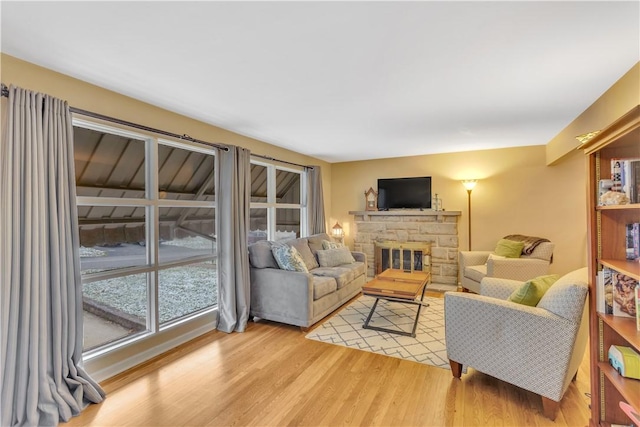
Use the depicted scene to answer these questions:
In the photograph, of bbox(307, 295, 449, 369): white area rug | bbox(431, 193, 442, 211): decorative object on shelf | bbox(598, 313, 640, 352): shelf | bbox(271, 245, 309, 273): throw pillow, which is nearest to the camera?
bbox(598, 313, 640, 352): shelf

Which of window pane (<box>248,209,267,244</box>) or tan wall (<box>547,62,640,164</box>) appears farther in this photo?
window pane (<box>248,209,267,244</box>)

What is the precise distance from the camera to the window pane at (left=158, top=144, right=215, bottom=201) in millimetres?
3109

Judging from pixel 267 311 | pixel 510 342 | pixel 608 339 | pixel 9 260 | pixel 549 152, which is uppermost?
pixel 549 152

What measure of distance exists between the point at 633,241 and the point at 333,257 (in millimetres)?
3390

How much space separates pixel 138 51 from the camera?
6.21 ft

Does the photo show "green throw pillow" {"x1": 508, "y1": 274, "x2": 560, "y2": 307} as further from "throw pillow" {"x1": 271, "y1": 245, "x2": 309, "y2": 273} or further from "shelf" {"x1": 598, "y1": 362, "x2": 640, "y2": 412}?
"throw pillow" {"x1": 271, "y1": 245, "x2": 309, "y2": 273}

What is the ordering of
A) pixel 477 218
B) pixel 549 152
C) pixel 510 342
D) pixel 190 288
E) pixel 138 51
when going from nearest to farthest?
pixel 138 51 → pixel 510 342 → pixel 190 288 → pixel 549 152 → pixel 477 218

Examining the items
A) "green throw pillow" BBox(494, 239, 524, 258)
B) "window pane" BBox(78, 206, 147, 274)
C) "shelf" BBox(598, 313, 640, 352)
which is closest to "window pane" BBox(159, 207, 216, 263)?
"window pane" BBox(78, 206, 147, 274)

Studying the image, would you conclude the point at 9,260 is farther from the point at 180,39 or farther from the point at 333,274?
the point at 333,274

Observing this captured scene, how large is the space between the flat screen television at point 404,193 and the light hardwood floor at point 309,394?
330 cm

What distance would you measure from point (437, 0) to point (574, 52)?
120cm

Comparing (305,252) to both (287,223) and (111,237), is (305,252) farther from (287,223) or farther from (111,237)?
(111,237)

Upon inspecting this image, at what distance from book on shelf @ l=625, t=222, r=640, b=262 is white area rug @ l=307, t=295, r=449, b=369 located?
5.05 ft

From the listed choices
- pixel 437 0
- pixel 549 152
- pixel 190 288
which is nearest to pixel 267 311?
pixel 190 288
